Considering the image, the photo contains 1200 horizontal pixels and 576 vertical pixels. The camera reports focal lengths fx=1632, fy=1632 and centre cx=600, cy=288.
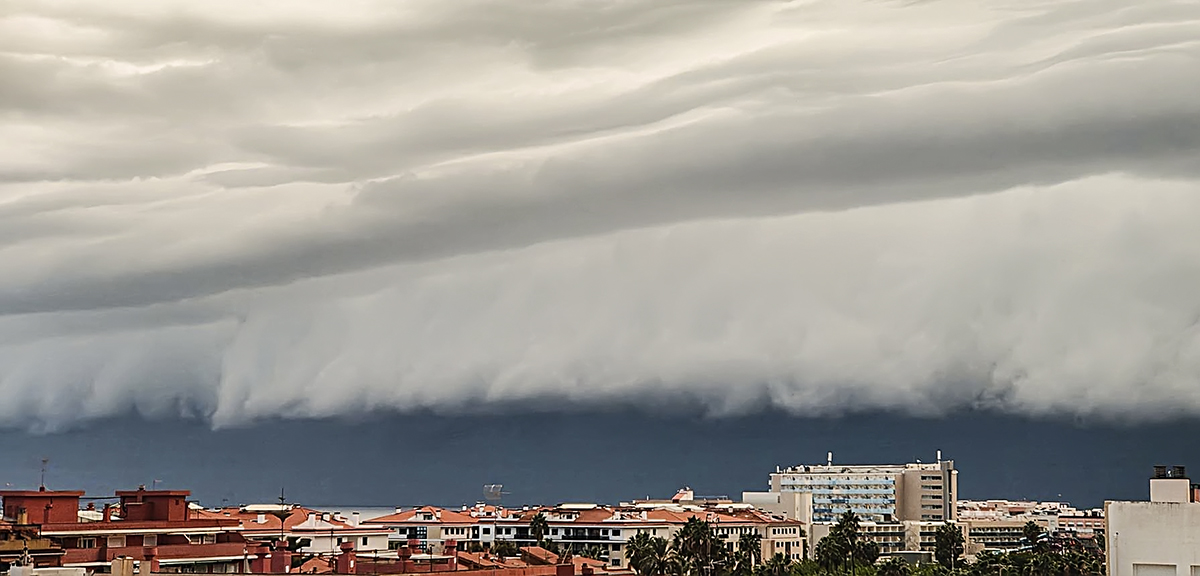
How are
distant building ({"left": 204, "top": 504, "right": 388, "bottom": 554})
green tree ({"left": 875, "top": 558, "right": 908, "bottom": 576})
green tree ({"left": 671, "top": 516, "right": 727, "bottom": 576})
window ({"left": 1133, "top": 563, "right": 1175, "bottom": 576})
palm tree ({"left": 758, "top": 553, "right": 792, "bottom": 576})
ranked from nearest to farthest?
window ({"left": 1133, "top": 563, "right": 1175, "bottom": 576})
distant building ({"left": 204, "top": 504, "right": 388, "bottom": 554})
green tree ({"left": 671, "top": 516, "right": 727, "bottom": 576})
palm tree ({"left": 758, "top": 553, "right": 792, "bottom": 576})
green tree ({"left": 875, "top": 558, "right": 908, "bottom": 576})

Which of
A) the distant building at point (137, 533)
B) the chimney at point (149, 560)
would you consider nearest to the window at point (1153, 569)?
the chimney at point (149, 560)

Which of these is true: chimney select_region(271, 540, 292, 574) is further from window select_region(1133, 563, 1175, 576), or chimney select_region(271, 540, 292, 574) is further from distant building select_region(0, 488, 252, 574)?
window select_region(1133, 563, 1175, 576)

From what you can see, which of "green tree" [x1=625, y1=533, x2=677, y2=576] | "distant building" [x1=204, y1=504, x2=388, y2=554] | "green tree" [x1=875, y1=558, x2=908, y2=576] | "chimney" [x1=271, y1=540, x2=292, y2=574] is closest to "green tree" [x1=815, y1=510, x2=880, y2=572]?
"green tree" [x1=875, y1=558, x2=908, y2=576]

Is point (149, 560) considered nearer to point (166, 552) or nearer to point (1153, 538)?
point (166, 552)

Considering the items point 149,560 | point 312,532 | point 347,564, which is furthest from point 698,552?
point 149,560

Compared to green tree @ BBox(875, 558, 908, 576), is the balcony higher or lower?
lower

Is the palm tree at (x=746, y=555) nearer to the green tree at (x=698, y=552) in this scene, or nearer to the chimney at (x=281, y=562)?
the green tree at (x=698, y=552)

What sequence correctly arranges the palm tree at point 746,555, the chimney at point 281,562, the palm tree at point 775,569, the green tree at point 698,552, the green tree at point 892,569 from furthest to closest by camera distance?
the palm tree at point 746,555 < the green tree at point 892,569 < the palm tree at point 775,569 < the green tree at point 698,552 < the chimney at point 281,562
